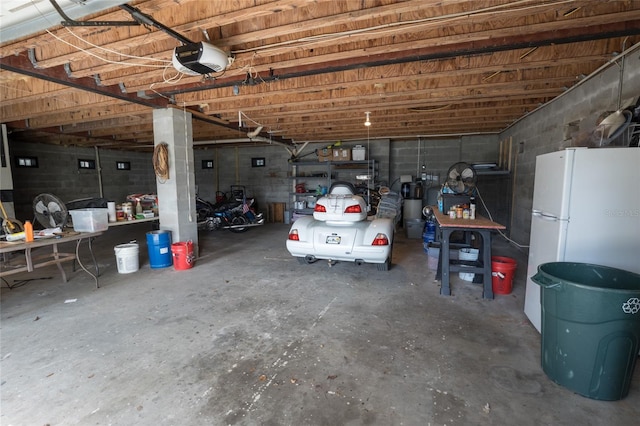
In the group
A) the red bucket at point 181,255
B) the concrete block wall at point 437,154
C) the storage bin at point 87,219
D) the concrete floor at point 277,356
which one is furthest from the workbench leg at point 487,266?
the concrete block wall at point 437,154

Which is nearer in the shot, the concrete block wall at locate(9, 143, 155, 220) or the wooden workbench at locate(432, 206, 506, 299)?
the wooden workbench at locate(432, 206, 506, 299)

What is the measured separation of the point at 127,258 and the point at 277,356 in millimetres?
3100

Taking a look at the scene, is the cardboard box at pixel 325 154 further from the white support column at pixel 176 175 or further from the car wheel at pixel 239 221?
the white support column at pixel 176 175

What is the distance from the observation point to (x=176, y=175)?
4551 millimetres

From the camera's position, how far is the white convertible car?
3.70 m

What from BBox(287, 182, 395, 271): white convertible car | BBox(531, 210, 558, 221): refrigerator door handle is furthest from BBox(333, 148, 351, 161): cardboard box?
BBox(531, 210, 558, 221): refrigerator door handle

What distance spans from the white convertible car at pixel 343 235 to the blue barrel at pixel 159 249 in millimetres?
1897

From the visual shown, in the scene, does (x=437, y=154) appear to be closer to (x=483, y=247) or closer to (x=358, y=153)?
(x=358, y=153)

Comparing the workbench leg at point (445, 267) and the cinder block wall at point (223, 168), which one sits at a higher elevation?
the cinder block wall at point (223, 168)

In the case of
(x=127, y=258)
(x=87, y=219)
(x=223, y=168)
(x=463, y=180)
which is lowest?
(x=127, y=258)

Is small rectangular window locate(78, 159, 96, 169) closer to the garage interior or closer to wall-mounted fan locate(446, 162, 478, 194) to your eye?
the garage interior

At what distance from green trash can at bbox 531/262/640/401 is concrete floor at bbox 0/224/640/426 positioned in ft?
0.35

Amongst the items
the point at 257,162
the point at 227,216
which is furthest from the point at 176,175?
the point at 257,162

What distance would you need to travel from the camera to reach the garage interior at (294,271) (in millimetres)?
1747
